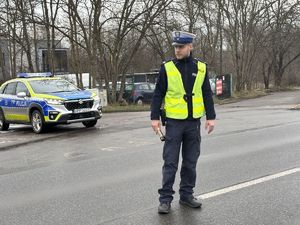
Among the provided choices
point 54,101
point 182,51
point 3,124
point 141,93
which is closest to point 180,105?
point 182,51

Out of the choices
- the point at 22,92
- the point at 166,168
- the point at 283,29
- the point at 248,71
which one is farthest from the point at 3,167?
the point at 283,29

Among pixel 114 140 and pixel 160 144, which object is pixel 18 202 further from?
pixel 114 140

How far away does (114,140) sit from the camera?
1170 cm

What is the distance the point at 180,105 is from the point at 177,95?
0.11 m

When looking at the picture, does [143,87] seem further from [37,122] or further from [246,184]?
[246,184]

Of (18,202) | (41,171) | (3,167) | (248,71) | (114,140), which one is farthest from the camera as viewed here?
(248,71)

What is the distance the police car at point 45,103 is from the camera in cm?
1354

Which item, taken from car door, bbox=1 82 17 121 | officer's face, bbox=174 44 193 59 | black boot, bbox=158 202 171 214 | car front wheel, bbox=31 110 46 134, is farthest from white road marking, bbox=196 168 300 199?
car door, bbox=1 82 17 121

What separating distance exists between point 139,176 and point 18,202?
1.88 metres

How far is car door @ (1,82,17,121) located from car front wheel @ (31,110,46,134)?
1225 mm

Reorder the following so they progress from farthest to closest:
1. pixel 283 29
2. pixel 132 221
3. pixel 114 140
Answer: pixel 283 29 < pixel 114 140 < pixel 132 221

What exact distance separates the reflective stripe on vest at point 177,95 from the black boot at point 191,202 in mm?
945

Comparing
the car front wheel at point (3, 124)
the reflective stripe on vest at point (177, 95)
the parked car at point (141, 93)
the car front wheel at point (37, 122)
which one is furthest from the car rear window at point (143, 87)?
the reflective stripe on vest at point (177, 95)

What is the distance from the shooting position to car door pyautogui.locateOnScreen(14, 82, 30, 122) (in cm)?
1430
